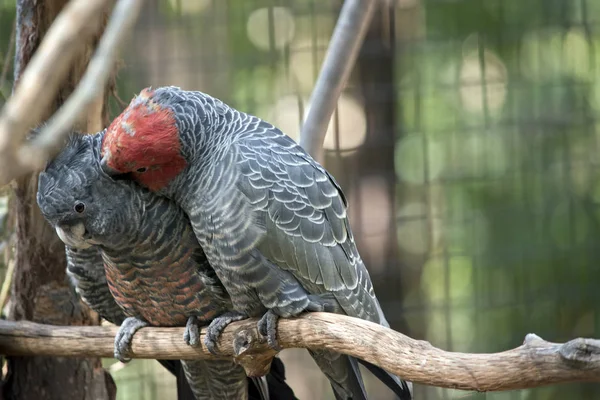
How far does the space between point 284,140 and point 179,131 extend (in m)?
0.19

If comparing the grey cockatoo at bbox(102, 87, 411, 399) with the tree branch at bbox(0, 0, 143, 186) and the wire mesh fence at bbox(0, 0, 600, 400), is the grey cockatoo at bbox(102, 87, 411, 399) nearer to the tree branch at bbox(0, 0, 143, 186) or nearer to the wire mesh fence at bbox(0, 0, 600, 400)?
the tree branch at bbox(0, 0, 143, 186)

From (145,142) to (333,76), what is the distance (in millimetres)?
592

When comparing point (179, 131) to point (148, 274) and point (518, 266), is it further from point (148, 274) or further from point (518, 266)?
point (518, 266)

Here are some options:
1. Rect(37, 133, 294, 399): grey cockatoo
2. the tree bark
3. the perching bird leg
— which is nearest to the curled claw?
the perching bird leg

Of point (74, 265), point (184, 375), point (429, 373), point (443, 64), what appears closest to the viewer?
point (429, 373)

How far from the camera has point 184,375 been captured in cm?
169

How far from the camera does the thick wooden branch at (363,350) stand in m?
0.82

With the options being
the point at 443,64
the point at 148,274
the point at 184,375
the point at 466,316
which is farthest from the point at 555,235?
the point at 148,274

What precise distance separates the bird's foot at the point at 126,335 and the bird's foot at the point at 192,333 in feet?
0.42

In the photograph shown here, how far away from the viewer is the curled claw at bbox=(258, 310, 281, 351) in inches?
47.5

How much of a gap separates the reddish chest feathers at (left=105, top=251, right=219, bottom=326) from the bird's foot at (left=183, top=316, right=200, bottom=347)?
16 millimetres

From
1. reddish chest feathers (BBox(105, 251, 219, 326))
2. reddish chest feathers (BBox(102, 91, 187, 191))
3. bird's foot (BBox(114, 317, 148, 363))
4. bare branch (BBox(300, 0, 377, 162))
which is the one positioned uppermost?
bare branch (BBox(300, 0, 377, 162))

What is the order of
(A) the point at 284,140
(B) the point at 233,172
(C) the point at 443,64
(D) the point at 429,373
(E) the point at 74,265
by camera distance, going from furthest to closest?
(C) the point at 443,64 < (E) the point at 74,265 < (A) the point at 284,140 < (B) the point at 233,172 < (D) the point at 429,373

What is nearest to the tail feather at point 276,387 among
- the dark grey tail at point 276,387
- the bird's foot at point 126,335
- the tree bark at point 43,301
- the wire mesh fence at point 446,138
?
the dark grey tail at point 276,387
